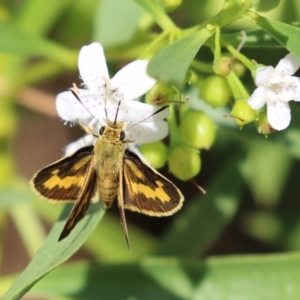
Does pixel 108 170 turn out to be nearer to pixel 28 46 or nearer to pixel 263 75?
pixel 263 75

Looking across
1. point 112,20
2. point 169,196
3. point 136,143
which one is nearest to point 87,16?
point 112,20

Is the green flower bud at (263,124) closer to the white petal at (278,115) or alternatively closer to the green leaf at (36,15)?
the white petal at (278,115)

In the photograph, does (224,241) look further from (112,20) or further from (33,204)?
(112,20)

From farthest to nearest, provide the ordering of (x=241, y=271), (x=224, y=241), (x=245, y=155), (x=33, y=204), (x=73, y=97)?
(x=224, y=241)
(x=33, y=204)
(x=245, y=155)
(x=241, y=271)
(x=73, y=97)

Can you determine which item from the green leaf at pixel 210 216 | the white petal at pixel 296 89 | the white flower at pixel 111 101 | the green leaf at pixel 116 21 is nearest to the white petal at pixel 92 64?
the white flower at pixel 111 101


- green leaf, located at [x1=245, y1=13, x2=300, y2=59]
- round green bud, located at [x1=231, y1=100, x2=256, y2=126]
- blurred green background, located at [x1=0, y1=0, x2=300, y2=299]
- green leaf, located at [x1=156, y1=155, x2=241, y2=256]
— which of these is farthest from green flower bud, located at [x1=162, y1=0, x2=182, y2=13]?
green leaf, located at [x1=156, y1=155, x2=241, y2=256]

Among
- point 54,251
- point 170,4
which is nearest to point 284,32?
point 170,4

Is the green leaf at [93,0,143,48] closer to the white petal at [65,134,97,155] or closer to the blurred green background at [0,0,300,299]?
the blurred green background at [0,0,300,299]
